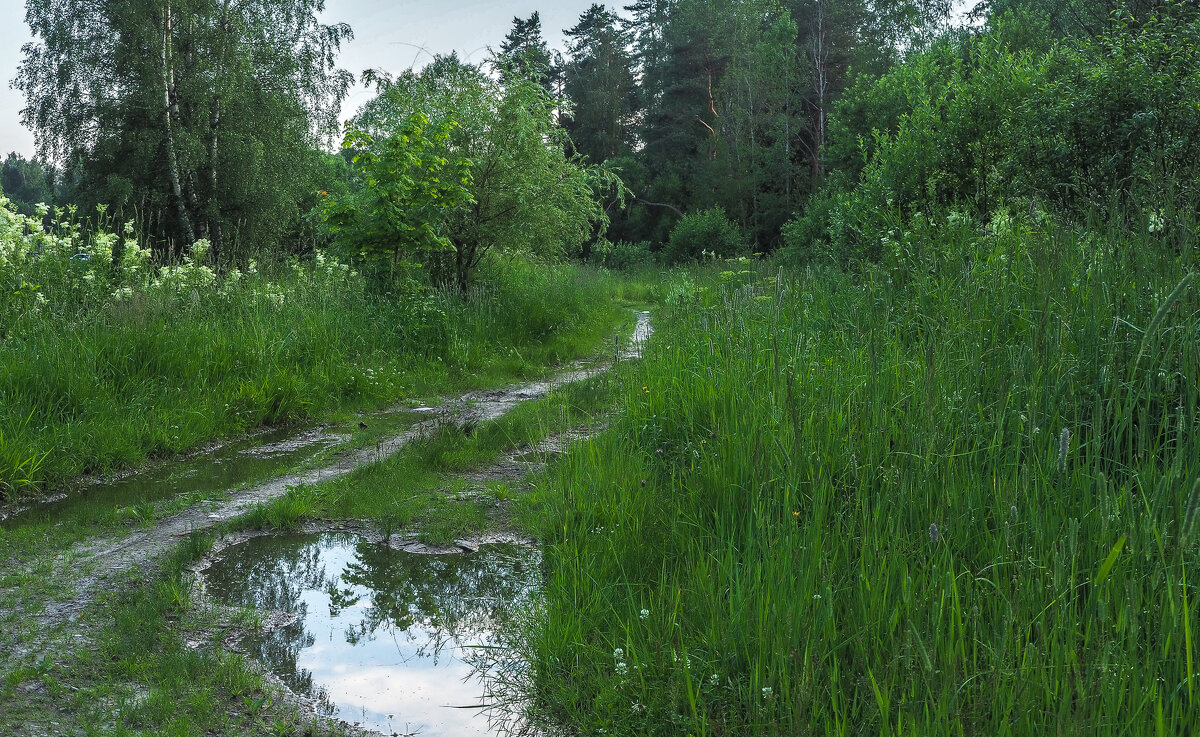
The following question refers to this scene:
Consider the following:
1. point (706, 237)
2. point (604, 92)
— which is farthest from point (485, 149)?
point (604, 92)

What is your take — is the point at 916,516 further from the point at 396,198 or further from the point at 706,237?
the point at 706,237

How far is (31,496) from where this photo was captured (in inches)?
201

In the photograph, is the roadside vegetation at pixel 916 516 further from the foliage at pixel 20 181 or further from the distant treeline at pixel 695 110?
the foliage at pixel 20 181

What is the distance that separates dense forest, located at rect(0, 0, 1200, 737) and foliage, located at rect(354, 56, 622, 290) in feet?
0.19

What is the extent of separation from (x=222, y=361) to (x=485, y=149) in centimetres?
589

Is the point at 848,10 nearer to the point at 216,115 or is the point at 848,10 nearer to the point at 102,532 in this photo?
the point at 216,115

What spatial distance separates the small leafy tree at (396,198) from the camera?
10.2 meters

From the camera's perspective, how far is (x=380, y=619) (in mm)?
3520

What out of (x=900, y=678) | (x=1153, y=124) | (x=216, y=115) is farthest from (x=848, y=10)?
(x=900, y=678)

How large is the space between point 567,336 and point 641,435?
750 cm

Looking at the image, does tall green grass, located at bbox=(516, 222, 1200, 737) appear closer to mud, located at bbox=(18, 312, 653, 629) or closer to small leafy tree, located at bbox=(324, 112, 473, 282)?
mud, located at bbox=(18, 312, 653, 629)

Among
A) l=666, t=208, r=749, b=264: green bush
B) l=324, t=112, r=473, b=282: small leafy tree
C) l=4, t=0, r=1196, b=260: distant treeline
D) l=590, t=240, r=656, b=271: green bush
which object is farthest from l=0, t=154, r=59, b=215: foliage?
l=324, t=112, r=473, b=282: small leafy tree

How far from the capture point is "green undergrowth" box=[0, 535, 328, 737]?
2.65 meters

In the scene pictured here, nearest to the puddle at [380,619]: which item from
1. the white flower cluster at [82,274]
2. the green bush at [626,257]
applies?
the white flower cluster at [82,274]
